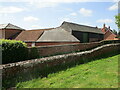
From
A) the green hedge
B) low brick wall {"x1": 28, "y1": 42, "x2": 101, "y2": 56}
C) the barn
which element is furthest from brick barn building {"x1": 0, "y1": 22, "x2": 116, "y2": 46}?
the green hedge

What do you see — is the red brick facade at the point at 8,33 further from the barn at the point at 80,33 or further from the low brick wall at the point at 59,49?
the low brick wall at the point at 59,49

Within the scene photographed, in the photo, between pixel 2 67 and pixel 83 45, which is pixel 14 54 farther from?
pixel 83 45

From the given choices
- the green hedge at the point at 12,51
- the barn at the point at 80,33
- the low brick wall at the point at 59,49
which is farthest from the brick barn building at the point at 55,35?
the green hedge at the point at 12,51

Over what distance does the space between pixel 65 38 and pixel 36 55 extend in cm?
1286

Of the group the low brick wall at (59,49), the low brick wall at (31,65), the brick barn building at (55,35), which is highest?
the brick barn building at (55,35)

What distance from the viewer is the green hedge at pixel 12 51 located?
7977mm

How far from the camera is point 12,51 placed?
8.54 m

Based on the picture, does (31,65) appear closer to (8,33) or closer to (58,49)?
(58,49)

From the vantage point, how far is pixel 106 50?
513 inches

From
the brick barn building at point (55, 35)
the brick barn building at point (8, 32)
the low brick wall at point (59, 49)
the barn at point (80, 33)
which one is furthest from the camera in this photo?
the brick barn building at point (8, 32)

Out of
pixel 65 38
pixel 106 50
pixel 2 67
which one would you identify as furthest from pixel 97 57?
pixel 65 38

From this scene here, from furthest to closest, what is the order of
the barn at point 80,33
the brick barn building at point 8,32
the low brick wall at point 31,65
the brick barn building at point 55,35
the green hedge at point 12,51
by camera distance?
1. the brick barn building at point 8,32
2. the barn at point 80,33
3. the brick barn building at point 55,35
4. the green hedge at point 12,51
5. the low brick wall at point 31,65

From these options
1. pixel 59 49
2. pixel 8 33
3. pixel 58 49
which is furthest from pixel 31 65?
pixel 8 33

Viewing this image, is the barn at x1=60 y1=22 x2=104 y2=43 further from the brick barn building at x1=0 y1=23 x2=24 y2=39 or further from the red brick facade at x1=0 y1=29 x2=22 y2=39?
the red brick facade at x1=0 y1=29 x2=22 y2=39
